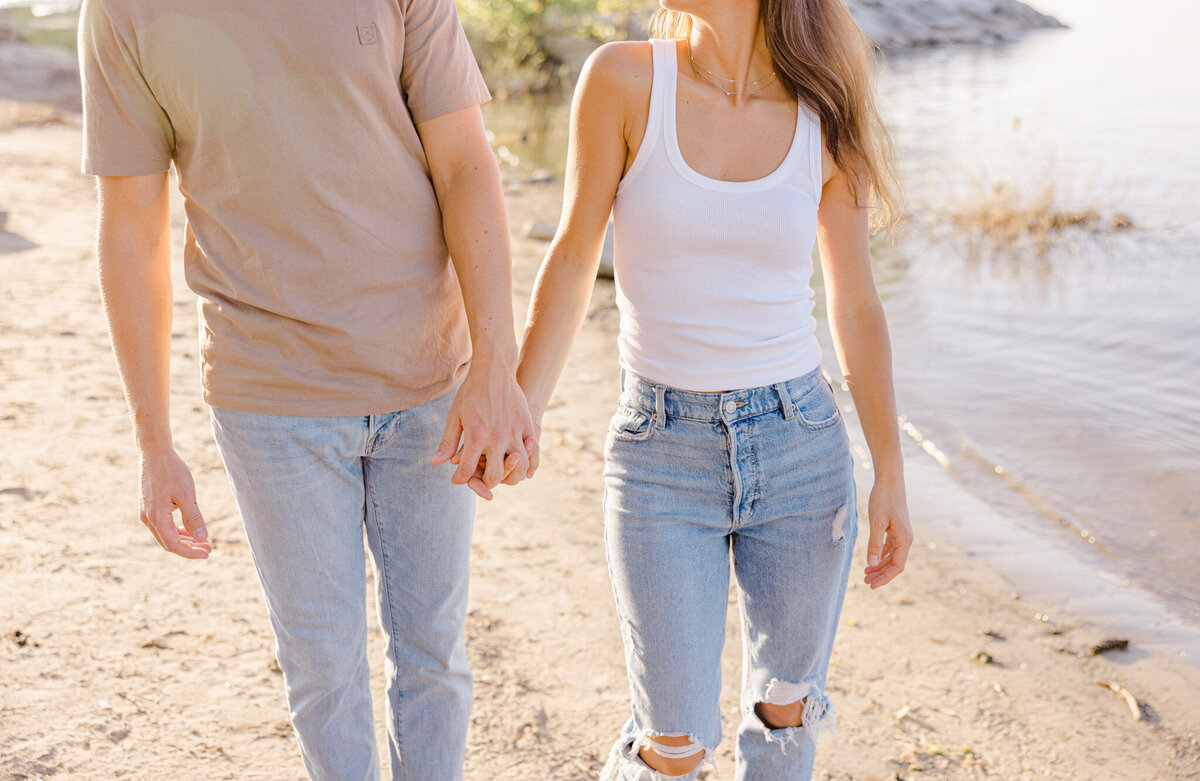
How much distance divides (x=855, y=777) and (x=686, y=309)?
1644mm

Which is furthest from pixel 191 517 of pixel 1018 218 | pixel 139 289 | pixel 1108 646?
pixel 1018 218

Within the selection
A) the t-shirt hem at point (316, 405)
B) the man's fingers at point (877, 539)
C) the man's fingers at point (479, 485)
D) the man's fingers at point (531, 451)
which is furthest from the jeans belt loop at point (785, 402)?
the t-shirt hem at point (316, 405)

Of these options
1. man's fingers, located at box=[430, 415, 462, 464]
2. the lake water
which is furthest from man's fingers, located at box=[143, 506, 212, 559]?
the lake water

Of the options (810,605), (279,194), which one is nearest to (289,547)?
(279,194)

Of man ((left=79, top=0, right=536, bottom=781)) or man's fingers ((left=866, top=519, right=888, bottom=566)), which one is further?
man's fingers ((left=866, top=519, right=888, bottom=566))

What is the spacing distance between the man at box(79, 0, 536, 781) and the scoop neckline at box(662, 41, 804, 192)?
33cm

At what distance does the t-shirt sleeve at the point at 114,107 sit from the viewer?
1.71m

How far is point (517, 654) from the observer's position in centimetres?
329

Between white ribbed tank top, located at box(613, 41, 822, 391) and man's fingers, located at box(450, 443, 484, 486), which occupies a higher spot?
white ribbed tank top, located at box(613, 41, 822, 391)

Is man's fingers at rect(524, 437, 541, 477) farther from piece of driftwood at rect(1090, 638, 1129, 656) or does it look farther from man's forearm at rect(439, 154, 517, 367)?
piece of driftwood at rect(1090, 638, 1129, 656)

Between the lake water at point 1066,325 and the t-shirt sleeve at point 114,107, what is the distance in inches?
169

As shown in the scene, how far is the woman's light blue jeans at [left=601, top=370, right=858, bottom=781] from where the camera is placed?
184cm

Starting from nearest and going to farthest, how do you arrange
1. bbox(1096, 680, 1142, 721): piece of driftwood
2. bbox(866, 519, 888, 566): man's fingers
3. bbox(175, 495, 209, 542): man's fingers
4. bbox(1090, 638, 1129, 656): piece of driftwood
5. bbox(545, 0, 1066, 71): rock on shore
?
bbox(175, 495, 209, 542): man's fingers
bbox(866, 519, 888, 566): man's fingers
bbox(1096, 680, 1142, 721): piece of driftwood
bbox(1090, 638, 1129, 656): piece of driftwood
bbox(545, 0, 1066, 71): rock on shore

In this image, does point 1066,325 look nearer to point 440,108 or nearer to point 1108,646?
point 1108,646
